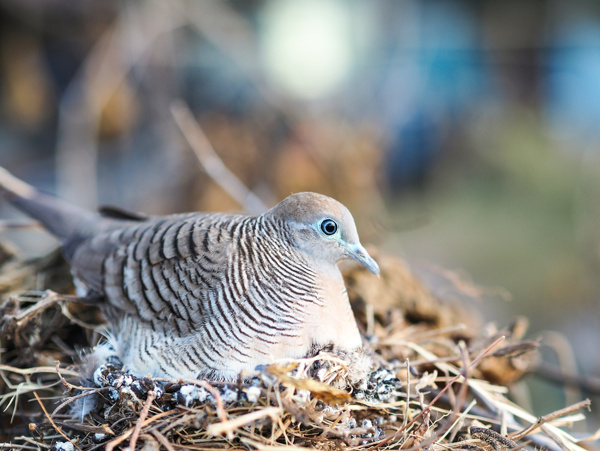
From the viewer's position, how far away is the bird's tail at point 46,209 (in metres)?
1.94

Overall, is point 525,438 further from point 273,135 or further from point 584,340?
point 584,340

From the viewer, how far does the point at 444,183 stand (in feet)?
23.6

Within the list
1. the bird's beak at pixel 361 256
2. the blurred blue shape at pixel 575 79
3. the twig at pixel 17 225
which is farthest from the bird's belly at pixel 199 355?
the blurred blue shape at pixel 575 79

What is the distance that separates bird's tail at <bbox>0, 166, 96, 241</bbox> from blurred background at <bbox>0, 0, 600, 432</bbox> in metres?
1.59

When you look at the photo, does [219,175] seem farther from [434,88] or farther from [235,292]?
[434,88]

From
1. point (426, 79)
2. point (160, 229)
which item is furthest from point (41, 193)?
point (426, 79)

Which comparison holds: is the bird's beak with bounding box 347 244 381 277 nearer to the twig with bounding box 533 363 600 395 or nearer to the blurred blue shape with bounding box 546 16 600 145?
the twig with bounding box 533 363 600 395

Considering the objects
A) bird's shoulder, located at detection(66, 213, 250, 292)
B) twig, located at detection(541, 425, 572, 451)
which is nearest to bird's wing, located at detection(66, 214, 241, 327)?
bird's shoulder, located at detection(66, 213, 250, 292)

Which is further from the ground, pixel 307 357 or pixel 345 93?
pixel 345 93

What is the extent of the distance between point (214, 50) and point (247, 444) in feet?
19.1

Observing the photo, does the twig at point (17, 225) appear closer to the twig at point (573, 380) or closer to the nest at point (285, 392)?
the nest at point (285, 392)

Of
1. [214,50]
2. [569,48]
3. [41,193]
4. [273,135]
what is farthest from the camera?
[569,48]

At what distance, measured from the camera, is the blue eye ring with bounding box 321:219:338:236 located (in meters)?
1.36

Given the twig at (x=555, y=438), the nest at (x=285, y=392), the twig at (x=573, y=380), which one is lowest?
the twig at (x=573, y=380)
